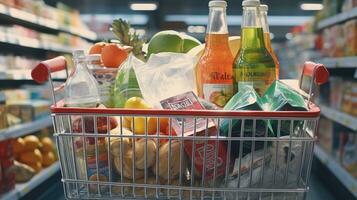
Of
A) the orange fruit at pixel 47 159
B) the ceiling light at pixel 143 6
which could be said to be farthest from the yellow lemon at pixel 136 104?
the ceiling light at pixel 143 6

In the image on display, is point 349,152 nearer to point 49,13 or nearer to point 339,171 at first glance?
point 339,171

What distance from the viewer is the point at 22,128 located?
312cm

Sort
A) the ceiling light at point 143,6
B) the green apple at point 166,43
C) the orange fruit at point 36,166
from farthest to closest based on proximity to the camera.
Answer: the ceiling light at point 143,6, the orange fruit at point 36,166, the green apple at point 166,43

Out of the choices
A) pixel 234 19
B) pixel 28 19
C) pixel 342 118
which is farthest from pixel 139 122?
pixel 234 19

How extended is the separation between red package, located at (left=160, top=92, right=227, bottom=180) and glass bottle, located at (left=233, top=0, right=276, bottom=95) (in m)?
0.12

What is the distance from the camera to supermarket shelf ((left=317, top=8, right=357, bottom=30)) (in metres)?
2.79

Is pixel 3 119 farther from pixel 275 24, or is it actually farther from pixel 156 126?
pixel 275 24

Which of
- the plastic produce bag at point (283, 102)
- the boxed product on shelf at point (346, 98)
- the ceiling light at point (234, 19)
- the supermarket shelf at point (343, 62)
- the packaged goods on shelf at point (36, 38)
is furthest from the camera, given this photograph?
the ceiling light at point (234, 19)

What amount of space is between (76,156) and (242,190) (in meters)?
0.30

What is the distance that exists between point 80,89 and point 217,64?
0.88 feet

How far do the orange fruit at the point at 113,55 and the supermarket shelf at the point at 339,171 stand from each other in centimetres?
227

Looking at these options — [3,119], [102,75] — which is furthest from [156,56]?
[3,119]

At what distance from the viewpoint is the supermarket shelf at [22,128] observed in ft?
8.87

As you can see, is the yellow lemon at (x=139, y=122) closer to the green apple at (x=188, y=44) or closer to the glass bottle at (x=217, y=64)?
the glass bottle at (x=217, y=64)
